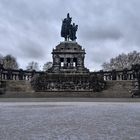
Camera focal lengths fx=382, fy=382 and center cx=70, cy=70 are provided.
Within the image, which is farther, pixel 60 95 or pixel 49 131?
pixel 60 95

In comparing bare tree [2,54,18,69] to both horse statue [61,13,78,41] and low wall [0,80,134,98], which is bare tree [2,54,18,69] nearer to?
horse statue [61,13,78,41]

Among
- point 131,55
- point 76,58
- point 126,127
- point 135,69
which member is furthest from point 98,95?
point 131,55

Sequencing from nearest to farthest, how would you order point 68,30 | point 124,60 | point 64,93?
point 64,93 < point 68,30 < point 124,60

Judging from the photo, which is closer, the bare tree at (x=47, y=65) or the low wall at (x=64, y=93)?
the low wall at (x=64, y=93)

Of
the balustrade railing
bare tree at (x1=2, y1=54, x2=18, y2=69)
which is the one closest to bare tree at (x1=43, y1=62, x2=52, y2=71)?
bare tree at (x1=2, y1=54, x2=18, y2=69)

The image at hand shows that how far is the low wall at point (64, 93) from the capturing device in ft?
160

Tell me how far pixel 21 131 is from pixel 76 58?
2544 inches

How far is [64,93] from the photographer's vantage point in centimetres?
5122

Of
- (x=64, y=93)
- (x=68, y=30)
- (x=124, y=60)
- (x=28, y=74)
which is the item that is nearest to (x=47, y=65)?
(x=124, y=60)

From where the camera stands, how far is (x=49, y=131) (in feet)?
39.0

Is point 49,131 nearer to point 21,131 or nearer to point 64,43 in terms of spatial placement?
point 21,131

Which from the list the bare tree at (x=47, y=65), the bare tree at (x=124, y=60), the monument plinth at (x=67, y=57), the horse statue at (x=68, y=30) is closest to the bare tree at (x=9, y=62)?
the bare tree at (x=47, y=65)

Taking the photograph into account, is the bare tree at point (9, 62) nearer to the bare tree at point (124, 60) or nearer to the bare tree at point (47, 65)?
the bare tree at point (47, 65)

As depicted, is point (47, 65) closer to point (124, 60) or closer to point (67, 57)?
point (124, 60)
